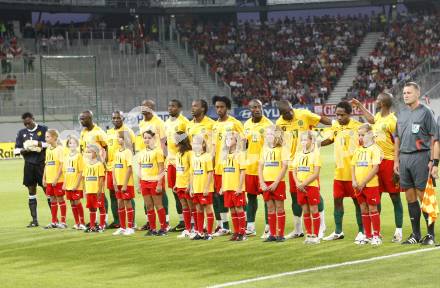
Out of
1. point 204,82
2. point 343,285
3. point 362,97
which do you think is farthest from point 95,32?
point 343,285

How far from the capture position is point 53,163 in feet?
58.0

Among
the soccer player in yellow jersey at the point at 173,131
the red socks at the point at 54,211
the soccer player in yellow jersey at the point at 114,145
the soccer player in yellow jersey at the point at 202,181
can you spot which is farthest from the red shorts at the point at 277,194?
the red socks at the point at 54,211

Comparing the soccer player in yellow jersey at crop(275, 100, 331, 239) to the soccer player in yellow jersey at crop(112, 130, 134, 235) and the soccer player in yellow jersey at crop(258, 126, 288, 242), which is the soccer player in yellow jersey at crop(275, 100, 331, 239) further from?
the soccer player in yellow jersey at crop(112, 130, 134, 235)

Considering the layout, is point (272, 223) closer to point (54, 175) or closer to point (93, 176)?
point (93, 176)

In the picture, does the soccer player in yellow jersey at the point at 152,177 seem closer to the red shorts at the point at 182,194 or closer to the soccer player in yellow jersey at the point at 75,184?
the red shorts at the point at 182,194

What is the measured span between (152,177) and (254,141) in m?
1.84

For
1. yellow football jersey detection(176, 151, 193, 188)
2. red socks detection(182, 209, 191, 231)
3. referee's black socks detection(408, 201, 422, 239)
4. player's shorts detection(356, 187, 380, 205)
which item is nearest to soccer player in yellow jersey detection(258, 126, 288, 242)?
player's shorts detection(356, 187, 380, 205)

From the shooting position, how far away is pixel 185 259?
1255cm

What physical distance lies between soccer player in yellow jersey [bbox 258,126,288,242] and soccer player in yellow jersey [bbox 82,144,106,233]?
3.50 metres

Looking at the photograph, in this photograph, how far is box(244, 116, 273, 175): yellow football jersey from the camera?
577 inches

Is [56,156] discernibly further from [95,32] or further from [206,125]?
[95,32]

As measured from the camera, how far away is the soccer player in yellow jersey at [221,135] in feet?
48.2

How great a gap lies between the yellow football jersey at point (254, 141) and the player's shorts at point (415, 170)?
7.95 ft

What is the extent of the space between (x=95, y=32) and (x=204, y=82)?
775 centimetres
